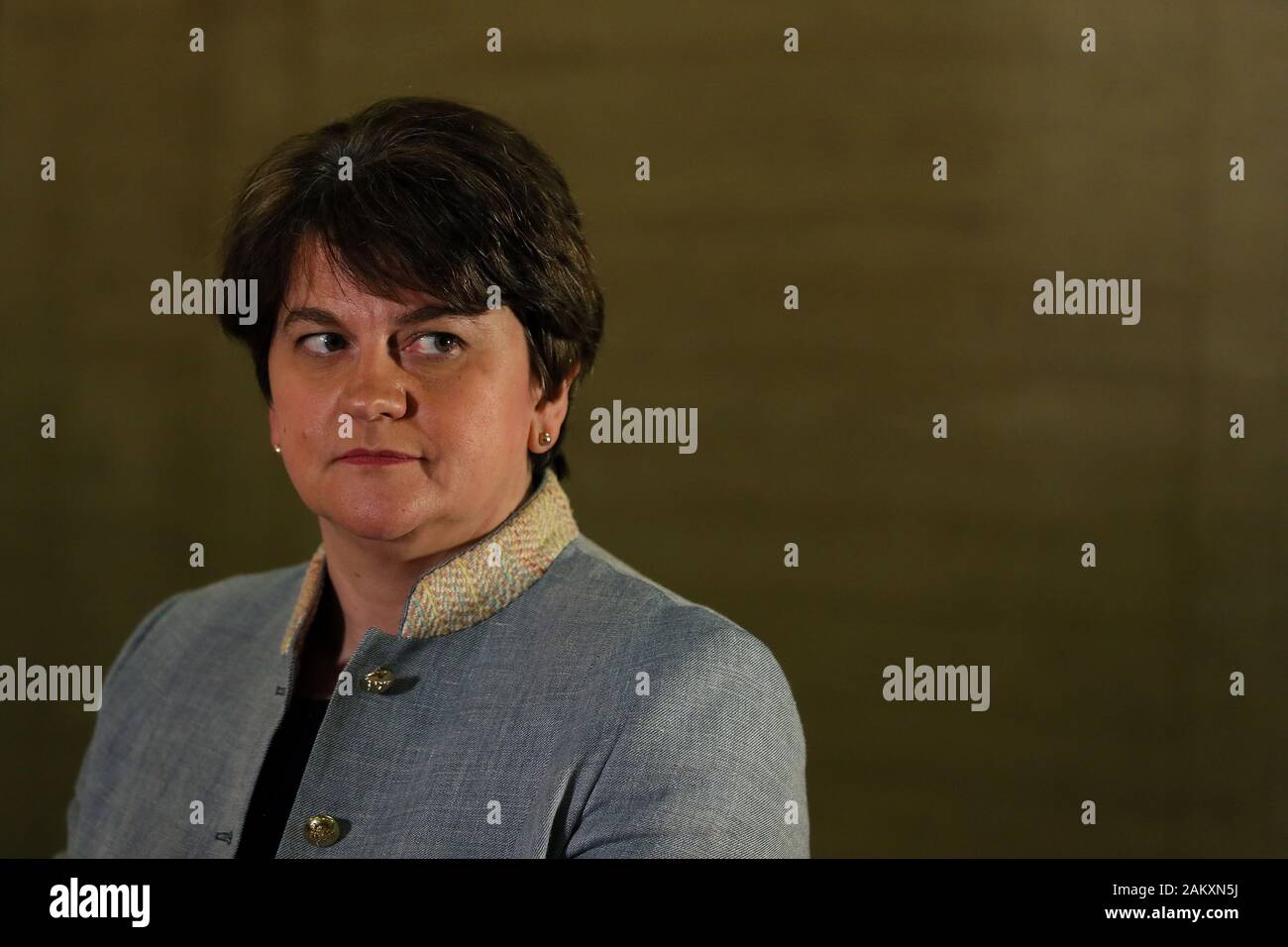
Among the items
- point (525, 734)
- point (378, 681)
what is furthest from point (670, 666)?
point (378, 681)

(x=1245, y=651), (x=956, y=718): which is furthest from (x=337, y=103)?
(x=1245, y=651)

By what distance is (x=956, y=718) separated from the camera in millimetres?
1886

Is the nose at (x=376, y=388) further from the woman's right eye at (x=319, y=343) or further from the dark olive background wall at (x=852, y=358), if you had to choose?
the dark olive background wall at (x=852, y=358)

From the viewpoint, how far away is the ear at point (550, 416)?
139cm

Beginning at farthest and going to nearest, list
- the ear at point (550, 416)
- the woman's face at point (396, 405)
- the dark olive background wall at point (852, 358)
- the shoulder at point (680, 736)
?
the dark olive background wall at point (852, 358) → the ear at point (550, 416) → the woman's face at point (396, 405) → the shoulder at point (680, 736)

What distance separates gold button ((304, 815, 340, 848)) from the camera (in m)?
1.27

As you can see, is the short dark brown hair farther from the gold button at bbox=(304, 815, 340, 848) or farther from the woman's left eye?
the gold button at bbox=(304, 815, 340, 848)

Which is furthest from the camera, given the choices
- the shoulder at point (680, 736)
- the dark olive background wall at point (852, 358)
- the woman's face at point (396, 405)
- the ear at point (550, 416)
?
the dark olive background wall at point (852, 358)

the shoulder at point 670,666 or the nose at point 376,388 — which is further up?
the nose at point 376,388

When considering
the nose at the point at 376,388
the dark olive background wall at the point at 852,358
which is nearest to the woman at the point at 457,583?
the nose at the point at 376,388

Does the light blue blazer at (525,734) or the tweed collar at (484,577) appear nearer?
the light blue blazer at (525,734)

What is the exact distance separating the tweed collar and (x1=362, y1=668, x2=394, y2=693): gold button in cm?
4

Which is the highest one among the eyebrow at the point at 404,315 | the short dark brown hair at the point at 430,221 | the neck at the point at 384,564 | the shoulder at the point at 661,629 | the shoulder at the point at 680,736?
the short dark brown hair at the point at 430,221
